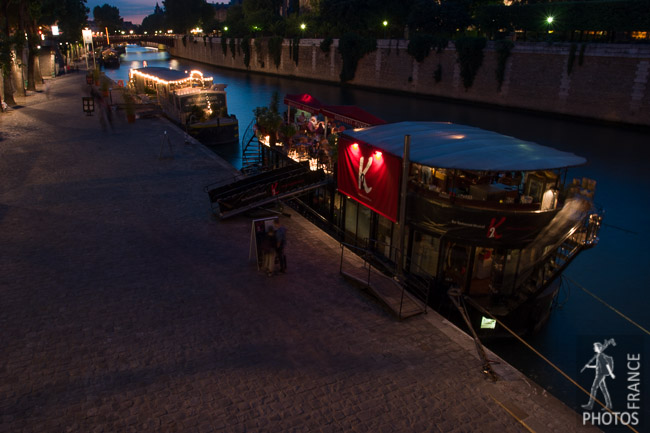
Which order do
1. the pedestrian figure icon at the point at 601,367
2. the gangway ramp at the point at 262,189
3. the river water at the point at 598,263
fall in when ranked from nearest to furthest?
the pedestrian figure icon at the point at 601,367 → the river water at the point at 598,263 → the gangway ramp at the point at 262,189

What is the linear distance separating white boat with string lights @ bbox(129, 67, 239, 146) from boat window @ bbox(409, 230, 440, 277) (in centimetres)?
2209

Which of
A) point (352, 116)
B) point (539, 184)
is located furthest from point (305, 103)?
point (539, 184)

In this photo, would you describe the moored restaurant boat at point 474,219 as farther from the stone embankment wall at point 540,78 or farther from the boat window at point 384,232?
the stone embankment wall at point 540,78

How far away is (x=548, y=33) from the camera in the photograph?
157ft

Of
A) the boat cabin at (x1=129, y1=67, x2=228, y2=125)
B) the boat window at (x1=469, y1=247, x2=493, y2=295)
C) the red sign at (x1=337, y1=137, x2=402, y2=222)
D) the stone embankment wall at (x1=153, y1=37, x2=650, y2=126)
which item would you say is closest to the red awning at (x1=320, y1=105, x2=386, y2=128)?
the red sign at (x1=337, y1=137, x2=402, y2=222)

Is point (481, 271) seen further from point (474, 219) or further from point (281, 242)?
point (281, 242)

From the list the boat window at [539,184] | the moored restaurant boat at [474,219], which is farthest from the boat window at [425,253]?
the boat window at [539,184]

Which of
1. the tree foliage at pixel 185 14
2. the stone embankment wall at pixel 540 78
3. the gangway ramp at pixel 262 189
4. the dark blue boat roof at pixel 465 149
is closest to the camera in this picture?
the dark blue boat roof at pixel 465 149

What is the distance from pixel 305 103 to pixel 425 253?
12790mm

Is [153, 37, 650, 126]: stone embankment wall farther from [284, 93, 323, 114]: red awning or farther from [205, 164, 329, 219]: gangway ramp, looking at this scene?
[205, 164, 329, 219]: gangway ramp

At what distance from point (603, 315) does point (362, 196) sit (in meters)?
8.50

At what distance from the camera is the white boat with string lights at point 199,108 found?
31.2 metres

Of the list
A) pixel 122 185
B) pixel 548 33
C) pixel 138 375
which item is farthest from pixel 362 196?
pixel 548 33

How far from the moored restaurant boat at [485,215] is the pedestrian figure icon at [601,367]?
1.75m
